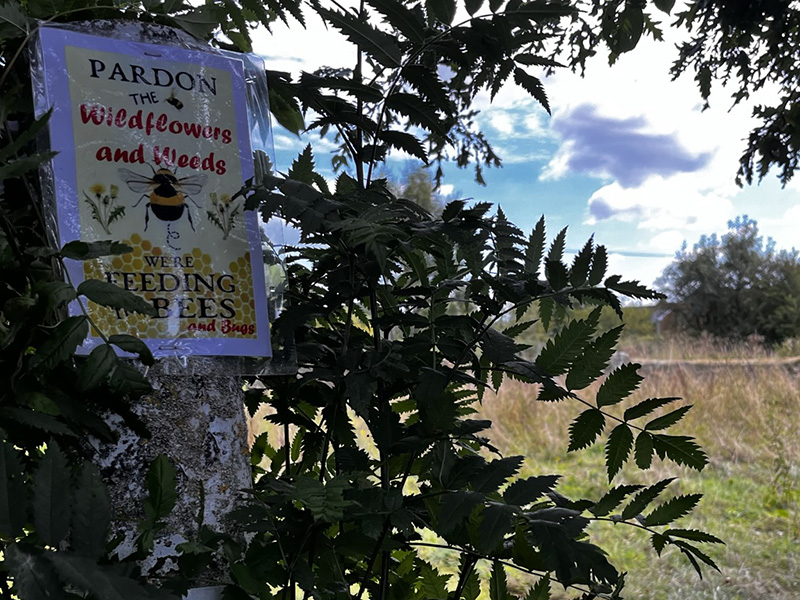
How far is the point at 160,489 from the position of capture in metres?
0.68

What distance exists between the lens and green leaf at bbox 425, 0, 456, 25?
0.84 meters

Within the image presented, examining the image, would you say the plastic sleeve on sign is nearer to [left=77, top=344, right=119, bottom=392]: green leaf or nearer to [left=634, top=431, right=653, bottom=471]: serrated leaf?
[left=77, top=344, right=119, bottom=392]: green leaf

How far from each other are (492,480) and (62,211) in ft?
1.85

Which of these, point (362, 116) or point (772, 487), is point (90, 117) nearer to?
point (362, 116)

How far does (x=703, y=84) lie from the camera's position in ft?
9.71

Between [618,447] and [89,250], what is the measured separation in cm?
58

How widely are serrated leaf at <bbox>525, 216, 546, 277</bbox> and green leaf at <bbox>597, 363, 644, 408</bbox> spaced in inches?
6.8

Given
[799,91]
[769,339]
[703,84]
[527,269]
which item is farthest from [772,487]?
[769,339]

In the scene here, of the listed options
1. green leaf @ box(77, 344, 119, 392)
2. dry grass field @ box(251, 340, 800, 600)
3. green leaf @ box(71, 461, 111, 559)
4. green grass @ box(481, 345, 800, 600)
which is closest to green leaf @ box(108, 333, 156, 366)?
green leaf @ box(77, 344, 119, 392)

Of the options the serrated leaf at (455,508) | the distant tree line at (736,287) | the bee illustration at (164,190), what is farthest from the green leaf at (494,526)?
the distant tree line at (736,287)

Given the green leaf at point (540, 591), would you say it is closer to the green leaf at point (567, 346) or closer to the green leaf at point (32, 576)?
the green leaf at point (567, 346)

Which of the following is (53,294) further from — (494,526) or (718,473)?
(718,473)

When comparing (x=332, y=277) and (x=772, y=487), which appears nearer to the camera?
(x=332, y=277)

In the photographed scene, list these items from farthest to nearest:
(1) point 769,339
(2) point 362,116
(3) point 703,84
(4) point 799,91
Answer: (1) point 769,339, (4) point 799,91, (3) point 703,84, (2) point 362,116
